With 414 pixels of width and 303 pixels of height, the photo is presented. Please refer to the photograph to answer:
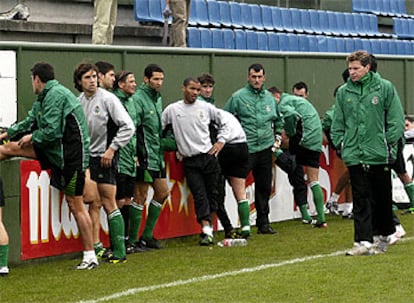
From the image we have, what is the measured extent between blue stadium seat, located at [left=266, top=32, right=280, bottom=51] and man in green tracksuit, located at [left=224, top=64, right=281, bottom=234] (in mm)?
6989

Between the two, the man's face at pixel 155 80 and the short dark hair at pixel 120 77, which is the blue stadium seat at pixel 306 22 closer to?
the man's face at pixel 155 80

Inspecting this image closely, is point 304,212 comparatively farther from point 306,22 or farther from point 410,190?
point 306,22

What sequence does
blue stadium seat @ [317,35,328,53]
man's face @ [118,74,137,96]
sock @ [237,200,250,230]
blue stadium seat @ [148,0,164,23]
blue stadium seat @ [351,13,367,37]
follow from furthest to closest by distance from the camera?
blue stadium seat @ [351,13,367,37], blue stadium seat @ [317,35,328,53], blue stadium seat @ [148,0,164,23], sock @ [237,200,250,230], man's face @ [118,74,137,96]

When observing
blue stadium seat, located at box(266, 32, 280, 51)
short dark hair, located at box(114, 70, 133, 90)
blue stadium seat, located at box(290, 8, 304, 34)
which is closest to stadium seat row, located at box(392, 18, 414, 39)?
blue stadium seat, located at box(290, 8, 304, 34)

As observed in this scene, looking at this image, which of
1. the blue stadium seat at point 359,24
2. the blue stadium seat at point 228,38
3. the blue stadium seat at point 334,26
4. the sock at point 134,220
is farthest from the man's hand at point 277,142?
the blue stadium seat at point 359,24

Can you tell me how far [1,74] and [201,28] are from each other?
829 centimetres

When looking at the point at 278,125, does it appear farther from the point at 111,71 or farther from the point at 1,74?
the point at 1,74

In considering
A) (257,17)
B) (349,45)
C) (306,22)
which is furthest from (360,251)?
(349,45)

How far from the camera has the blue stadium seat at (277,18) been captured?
22.2 metres

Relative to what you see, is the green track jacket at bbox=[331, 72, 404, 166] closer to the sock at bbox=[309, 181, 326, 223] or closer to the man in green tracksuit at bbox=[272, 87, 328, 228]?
the sock at bbox=[309, 181, 326, 223]

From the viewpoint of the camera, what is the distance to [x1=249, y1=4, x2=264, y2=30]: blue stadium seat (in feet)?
71.0

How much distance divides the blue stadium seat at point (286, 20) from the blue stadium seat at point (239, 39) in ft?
6.70

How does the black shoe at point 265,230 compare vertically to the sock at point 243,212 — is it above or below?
below

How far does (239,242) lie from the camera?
1273cm
